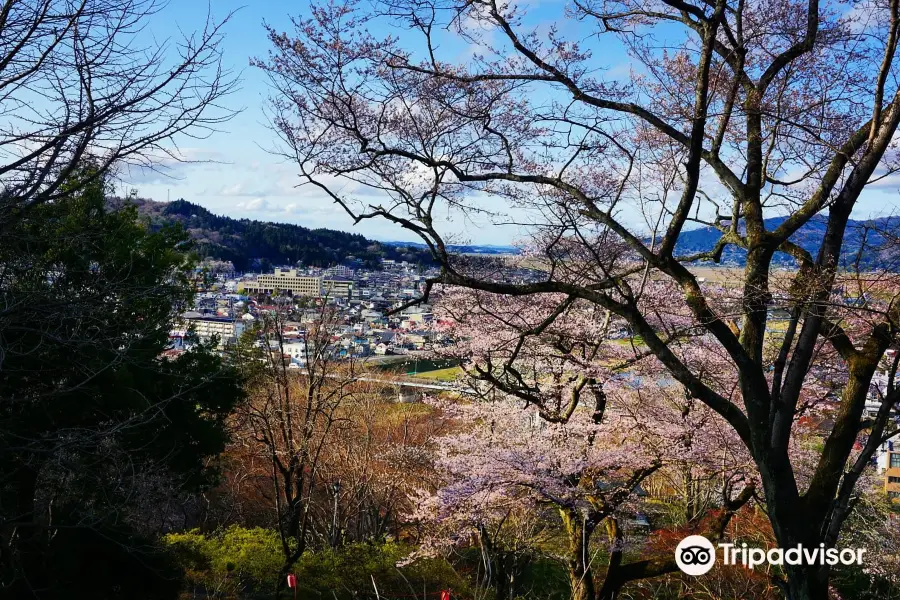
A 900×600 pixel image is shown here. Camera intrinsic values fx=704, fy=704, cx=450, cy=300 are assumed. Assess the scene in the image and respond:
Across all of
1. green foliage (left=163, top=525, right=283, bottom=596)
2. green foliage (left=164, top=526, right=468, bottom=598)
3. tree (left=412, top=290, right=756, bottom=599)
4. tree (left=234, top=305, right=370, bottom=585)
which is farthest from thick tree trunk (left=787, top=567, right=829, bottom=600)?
green foliage (left=163, top=525, right=283, bottom=596)

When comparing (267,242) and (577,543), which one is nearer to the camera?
(577,543)

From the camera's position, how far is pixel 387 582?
815 centimetres

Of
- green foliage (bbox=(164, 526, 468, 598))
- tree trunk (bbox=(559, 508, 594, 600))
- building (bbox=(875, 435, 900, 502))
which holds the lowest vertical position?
building (bbox=(875, 435, 900, 502))

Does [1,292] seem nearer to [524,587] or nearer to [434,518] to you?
[434,518]

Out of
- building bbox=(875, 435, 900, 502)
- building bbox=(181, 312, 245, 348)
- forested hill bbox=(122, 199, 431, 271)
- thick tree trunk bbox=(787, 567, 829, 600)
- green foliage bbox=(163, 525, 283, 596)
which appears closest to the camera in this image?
thick tree trunk bbox=(787, 567, 829, 600)

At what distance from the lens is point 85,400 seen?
7.48 metres

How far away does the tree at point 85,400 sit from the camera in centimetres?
334

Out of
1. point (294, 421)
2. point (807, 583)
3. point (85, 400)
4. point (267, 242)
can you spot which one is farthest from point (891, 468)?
point (267, 242)

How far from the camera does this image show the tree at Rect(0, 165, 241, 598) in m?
3.34

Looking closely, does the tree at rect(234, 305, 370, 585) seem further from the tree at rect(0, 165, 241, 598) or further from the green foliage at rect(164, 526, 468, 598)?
the tree at rect(0, 165, 241, 598)

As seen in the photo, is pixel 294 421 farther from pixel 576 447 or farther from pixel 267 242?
pixel 267 242

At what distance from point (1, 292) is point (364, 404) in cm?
1066

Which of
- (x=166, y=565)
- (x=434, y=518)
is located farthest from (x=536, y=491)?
(x=166, y=565)

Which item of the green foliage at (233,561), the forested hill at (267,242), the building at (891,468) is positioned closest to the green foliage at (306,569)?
the green foliage at (233,561)
